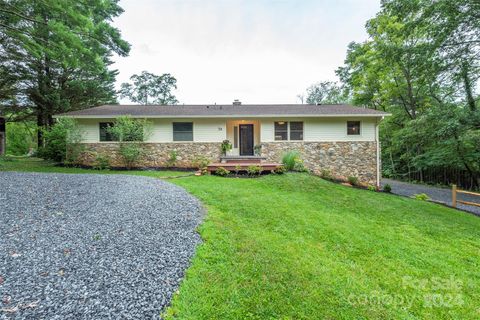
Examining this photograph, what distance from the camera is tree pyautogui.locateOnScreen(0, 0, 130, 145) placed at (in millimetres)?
7195

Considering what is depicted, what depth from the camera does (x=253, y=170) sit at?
29.9ft

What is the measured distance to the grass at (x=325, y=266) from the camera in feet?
6.56

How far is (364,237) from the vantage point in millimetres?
3814

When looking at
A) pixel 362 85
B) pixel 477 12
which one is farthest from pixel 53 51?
pixel 362 85

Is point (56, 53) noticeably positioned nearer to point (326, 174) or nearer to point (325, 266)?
point (325, 266)

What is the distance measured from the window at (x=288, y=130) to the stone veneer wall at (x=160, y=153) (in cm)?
333

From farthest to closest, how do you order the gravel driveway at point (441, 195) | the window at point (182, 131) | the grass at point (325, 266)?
the window at point (182, 131) → the gravel driveway at point (441, 195) → the grass at point (325, 266)

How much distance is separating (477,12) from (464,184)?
10.1 m

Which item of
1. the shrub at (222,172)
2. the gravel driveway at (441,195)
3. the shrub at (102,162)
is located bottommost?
the gravel driveway at (441,195)

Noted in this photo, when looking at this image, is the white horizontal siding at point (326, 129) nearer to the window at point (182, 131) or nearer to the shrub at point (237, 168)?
the shrub at point (237, 168)

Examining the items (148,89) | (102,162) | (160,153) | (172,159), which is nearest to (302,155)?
(172,159)

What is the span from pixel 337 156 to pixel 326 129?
1.54m

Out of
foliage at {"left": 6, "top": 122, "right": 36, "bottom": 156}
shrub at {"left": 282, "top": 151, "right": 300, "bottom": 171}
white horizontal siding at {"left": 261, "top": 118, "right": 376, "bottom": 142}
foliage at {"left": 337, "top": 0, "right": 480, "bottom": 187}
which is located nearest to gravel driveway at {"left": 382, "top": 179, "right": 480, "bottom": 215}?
foliage at {"left": 337, "top": 0, "right": 480, "bottom": 187}

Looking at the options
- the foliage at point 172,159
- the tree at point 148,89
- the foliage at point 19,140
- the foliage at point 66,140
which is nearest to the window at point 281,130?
the foliage at point 172,159
